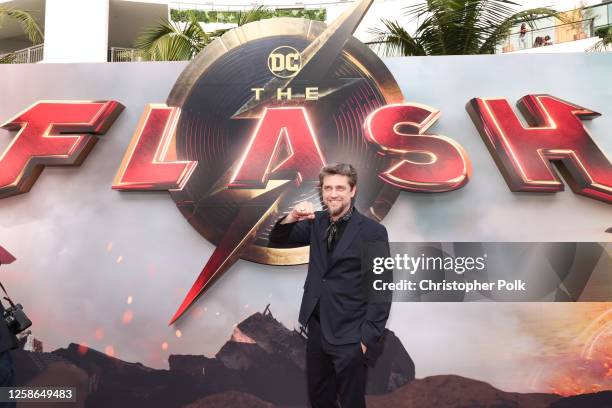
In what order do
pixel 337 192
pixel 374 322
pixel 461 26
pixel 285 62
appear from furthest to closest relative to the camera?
pixel 461 26 → pixel 285 62 → pixel 337 192 → pixel 374 322

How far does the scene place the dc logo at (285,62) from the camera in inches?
149

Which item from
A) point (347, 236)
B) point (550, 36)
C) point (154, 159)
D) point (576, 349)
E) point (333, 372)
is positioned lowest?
point (576, 349)

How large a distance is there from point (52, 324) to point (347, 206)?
2770 mm

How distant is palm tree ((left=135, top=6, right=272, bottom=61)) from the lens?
6.62m

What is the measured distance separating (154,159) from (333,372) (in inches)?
88.6

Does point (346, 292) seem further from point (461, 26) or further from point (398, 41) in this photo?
point (398, 41)

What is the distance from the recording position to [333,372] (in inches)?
94.7

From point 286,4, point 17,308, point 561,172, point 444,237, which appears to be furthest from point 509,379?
point 286,4

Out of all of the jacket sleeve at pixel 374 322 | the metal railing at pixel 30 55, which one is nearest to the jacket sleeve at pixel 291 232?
the jacket sleeve at pixel 374 322

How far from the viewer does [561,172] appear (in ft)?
12.0

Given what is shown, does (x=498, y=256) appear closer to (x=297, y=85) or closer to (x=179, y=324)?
(x=297, y=85)

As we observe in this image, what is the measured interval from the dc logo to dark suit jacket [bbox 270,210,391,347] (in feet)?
5.68

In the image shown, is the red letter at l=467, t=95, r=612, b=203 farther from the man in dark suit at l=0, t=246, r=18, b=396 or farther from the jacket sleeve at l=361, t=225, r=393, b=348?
the man in dark suit at l=0, t=246, r=18, b=396

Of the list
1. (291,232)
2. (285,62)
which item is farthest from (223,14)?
(291,232)
